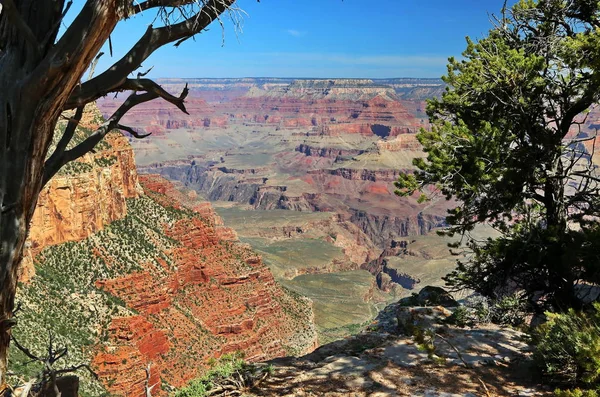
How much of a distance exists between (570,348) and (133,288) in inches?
1229

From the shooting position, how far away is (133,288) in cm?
3288

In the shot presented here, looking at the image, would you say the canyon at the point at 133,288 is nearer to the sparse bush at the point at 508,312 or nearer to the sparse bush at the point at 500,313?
the sparse bush at the point at 500,313

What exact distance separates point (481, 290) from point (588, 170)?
3.62 meters

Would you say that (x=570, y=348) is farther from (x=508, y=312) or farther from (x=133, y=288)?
(x=133, y=288)

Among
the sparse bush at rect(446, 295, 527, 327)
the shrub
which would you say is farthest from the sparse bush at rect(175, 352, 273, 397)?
the sparse bush at rect(446, 295, 527, 327)

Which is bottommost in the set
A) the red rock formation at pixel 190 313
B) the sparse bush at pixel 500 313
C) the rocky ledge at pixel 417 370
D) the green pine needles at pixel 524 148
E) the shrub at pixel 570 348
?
the red rock formation at pixel 190 313

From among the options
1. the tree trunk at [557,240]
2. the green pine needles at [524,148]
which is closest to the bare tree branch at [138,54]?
the green pine needles at [524,148]

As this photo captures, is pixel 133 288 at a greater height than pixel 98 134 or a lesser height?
lesser

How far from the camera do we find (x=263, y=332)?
143ft

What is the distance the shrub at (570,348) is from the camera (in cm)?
566

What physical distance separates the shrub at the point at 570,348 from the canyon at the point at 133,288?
16209mm

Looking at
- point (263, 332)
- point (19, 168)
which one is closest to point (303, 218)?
point (263, 332)

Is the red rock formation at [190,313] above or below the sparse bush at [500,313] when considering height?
below

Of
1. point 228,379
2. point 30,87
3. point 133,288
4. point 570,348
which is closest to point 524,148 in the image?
point 570,348
